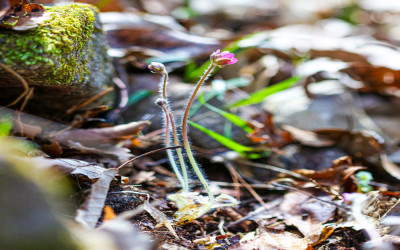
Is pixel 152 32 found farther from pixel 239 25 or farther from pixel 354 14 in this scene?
pixel 354 14

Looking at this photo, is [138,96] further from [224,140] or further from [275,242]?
[275,242]

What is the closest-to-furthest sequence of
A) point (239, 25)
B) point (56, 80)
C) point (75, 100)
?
point (56, 80), point (75, 100), point (239, 25)

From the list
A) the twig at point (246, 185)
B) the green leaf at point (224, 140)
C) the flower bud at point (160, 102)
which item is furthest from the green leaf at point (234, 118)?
the flower bud at point (160, 102)

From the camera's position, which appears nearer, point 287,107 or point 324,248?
point 324,248

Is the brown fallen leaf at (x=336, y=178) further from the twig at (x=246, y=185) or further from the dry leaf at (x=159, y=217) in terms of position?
the dry leaf at (x=159, y=217)

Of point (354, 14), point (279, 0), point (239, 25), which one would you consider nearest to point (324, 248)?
point (239, 25)

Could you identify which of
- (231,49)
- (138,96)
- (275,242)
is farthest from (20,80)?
(231,49)

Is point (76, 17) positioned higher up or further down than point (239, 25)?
higher up
